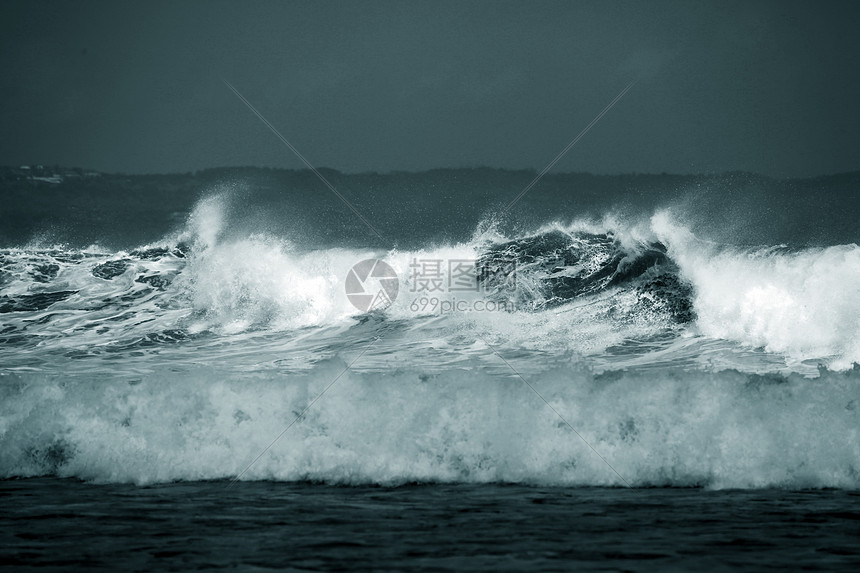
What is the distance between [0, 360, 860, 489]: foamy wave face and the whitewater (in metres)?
0.02

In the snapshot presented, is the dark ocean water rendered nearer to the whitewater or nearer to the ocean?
the ocean

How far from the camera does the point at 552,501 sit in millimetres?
6512

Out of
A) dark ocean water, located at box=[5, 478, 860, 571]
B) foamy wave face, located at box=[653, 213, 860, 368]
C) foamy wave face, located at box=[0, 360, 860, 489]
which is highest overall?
foamy wave face, located at box=[653, 213, 860, 368]

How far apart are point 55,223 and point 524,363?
21927 millimetres

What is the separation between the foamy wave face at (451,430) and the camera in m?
Result: 7.41

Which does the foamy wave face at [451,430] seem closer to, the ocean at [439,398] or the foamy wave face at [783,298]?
the ocean at [439,398]

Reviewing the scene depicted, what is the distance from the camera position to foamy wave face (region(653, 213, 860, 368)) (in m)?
12.0

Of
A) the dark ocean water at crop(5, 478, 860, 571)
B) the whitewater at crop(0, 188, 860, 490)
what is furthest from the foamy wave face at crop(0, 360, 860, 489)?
the dark ocean water at crop(5, 478, 860, 571)

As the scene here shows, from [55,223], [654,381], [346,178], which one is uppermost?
[346,178]

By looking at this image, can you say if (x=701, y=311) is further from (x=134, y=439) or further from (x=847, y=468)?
(x=134, y=439)

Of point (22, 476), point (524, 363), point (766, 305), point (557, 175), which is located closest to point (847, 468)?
point (524, 363)

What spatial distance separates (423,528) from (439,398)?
8.89ft

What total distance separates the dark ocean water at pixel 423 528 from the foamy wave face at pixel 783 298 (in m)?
5.56

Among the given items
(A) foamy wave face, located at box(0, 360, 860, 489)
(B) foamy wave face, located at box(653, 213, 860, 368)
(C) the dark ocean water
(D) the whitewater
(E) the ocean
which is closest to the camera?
(C) the dark ocean water
